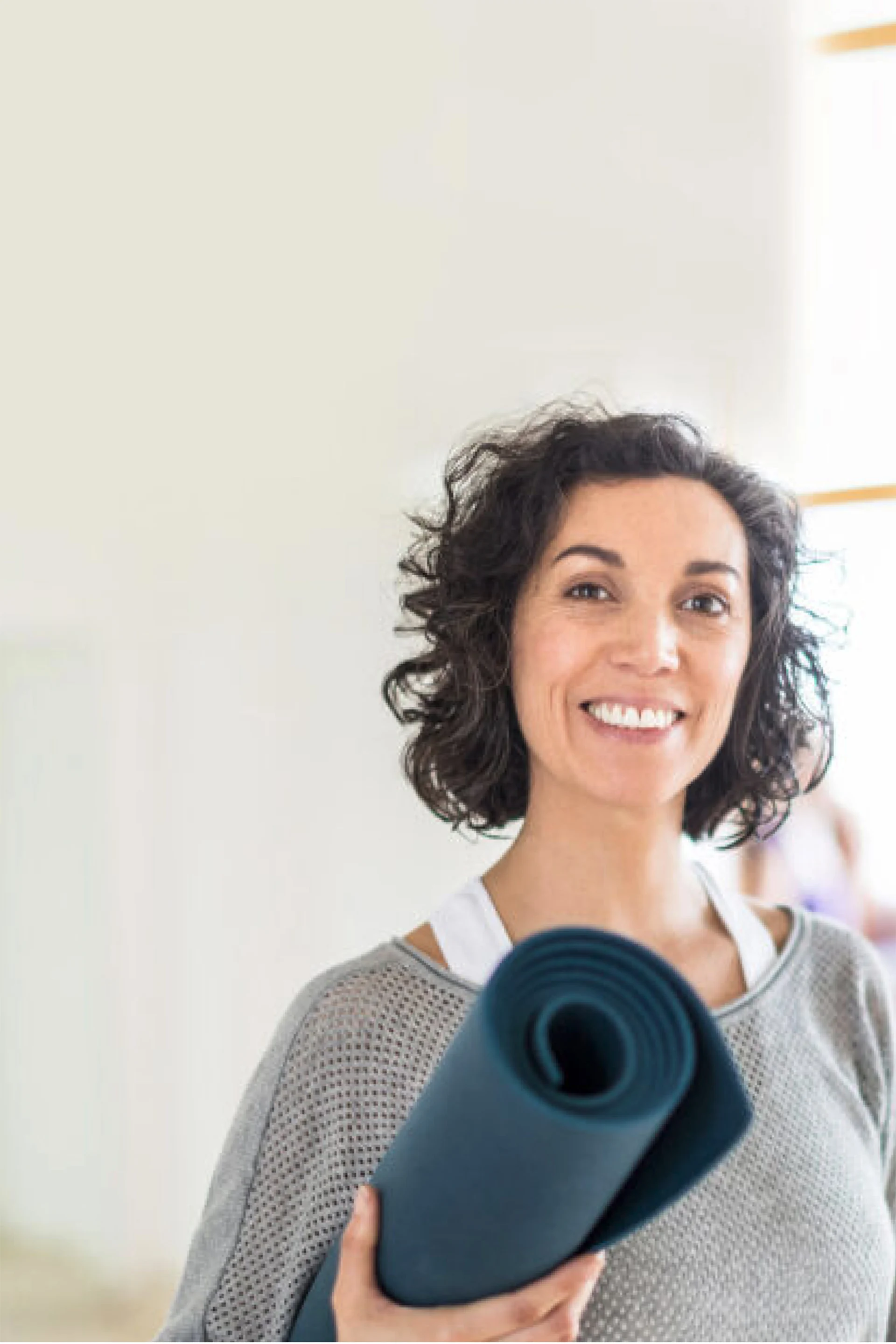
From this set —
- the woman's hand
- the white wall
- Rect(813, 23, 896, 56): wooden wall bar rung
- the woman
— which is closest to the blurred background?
the white wall

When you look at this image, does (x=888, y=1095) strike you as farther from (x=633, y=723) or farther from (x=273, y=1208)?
(x=273, y=1208)

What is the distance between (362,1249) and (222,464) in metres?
0.88

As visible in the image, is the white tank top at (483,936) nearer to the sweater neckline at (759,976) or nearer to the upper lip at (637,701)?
the sweater neckline at (759,976)

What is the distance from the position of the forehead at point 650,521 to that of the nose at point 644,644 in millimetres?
49

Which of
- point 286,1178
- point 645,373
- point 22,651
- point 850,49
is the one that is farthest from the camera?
point 850,49

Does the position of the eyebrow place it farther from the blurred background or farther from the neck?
the blurred background

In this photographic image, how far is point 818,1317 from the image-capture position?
109cm

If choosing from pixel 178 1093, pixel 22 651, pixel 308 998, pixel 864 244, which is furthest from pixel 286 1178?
pixel 864 244

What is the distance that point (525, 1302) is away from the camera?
781 millimetres

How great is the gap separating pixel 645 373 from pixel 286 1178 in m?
0.95

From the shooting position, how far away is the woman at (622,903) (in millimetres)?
1059

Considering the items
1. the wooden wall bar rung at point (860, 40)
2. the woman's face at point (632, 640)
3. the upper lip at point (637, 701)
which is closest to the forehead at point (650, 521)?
the woman's face at point (632, 640)

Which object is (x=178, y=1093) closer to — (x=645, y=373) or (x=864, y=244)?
(x=645, y=373)

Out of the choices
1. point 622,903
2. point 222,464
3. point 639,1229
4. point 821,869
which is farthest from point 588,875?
point 821,869
